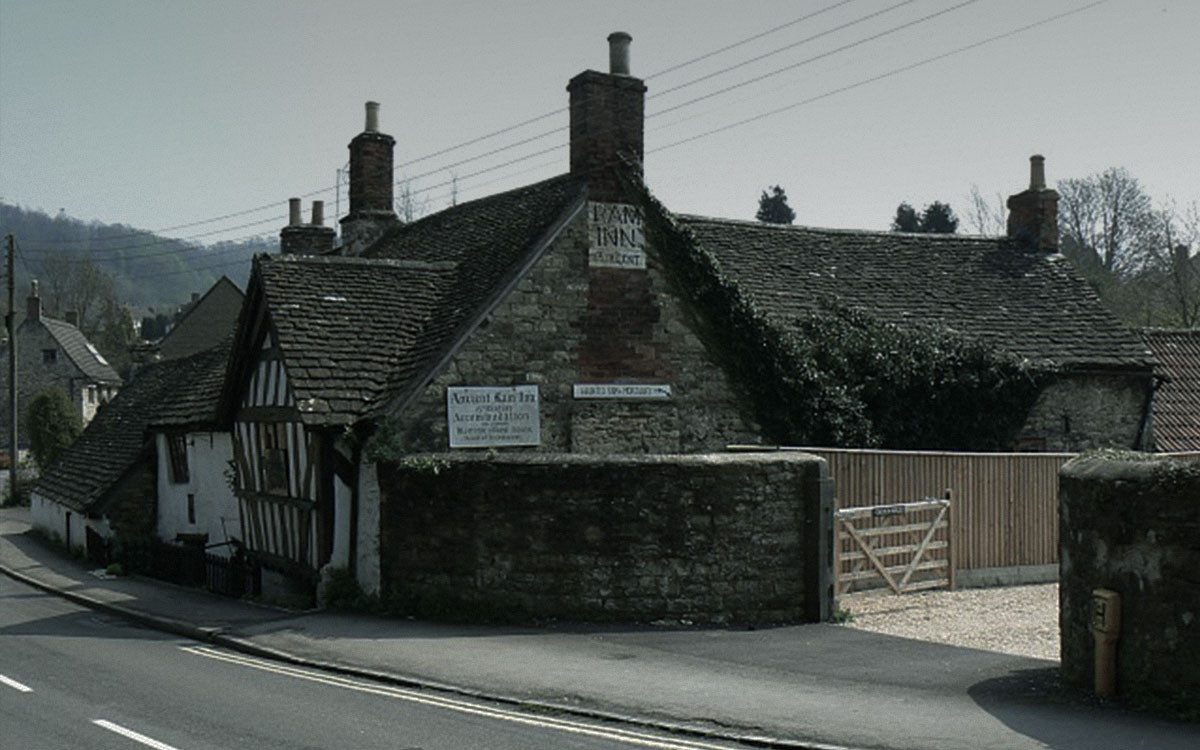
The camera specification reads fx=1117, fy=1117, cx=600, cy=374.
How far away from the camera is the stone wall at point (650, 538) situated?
45.5ft

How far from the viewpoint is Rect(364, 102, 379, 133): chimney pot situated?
27.9m

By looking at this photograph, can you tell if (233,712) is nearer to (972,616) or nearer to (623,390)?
(623,390)

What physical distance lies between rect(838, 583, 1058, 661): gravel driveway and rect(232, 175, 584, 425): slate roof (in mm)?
7272

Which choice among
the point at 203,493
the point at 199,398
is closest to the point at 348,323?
the point at 203,493

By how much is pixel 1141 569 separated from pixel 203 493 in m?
18.5

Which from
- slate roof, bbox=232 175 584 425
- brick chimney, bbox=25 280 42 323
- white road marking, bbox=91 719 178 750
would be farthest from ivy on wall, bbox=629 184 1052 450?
brick chimney, bbox=25 280 42 323

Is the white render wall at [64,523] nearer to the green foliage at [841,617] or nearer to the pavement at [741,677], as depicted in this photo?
the pavement at [741,677]

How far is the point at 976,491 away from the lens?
1780cm

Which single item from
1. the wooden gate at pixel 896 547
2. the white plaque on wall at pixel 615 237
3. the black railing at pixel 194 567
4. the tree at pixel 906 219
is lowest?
the black railing at pixel 194 567

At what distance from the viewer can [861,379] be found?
2130cm

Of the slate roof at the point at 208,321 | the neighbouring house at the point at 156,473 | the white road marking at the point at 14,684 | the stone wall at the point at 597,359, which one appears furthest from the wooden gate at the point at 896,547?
the slate roof at the point at 208,321

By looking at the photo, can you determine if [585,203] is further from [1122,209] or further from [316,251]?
[1122,209]

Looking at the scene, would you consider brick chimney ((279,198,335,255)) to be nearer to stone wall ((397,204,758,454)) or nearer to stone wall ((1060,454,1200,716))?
stone wall ((397,204,758,454))

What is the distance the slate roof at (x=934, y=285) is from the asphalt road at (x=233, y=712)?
13.0 m
